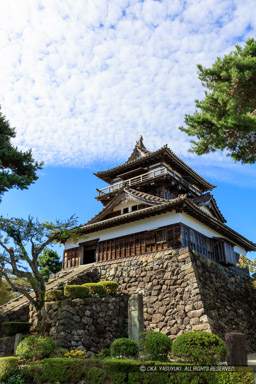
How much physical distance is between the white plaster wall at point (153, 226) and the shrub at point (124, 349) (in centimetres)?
1017

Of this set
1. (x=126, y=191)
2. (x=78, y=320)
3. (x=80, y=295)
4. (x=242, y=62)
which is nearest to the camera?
(x=242, y=62)

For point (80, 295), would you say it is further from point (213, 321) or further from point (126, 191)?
point (126, 191)

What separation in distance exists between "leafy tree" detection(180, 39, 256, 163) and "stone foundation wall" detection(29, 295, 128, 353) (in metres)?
10.4

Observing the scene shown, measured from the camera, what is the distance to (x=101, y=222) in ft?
76.0

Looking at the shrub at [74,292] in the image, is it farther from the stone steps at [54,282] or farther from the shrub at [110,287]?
the stone steps at [54,282]

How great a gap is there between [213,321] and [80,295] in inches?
292

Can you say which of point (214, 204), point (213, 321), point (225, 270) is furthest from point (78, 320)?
point (214, 204)

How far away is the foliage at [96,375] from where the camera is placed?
30.6 ft

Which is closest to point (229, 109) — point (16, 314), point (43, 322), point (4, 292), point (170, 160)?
point (43, 322)

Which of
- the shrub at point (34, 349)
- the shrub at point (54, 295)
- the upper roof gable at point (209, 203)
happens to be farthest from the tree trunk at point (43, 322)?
the upper roof gable at point (209, 203)

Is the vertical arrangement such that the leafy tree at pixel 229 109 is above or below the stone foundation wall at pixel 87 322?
above

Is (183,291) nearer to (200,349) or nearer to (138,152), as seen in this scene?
(200,349)

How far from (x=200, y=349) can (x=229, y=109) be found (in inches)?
318

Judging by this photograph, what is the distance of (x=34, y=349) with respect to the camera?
38.3 ft
